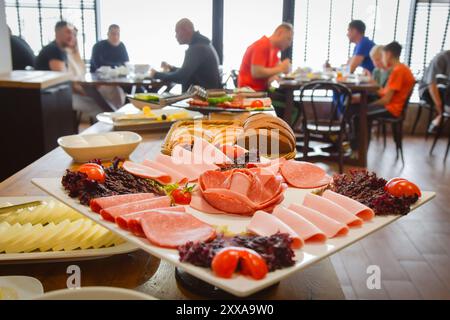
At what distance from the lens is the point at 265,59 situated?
4516 millimetres

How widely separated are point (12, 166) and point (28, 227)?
2802mm

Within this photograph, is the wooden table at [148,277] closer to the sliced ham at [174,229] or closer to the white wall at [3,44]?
the sliced ham at [174,229]

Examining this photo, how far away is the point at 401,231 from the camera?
3068mm

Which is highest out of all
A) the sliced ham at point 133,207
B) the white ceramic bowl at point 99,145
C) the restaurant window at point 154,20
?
the restaurant window at point 154,20

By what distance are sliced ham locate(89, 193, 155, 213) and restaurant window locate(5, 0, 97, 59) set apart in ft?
20.9

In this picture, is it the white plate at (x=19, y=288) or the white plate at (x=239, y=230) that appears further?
the white plate at (x=19, y=288)

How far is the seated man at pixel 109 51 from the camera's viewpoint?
20.3 ft

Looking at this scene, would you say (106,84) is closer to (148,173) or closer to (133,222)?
(148,173)

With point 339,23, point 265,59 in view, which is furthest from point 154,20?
point 265,59

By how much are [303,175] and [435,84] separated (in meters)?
5.19

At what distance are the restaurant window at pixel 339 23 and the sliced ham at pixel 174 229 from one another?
605 cm

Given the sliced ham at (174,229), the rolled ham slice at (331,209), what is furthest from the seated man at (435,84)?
the sliced ham at (174,229)
